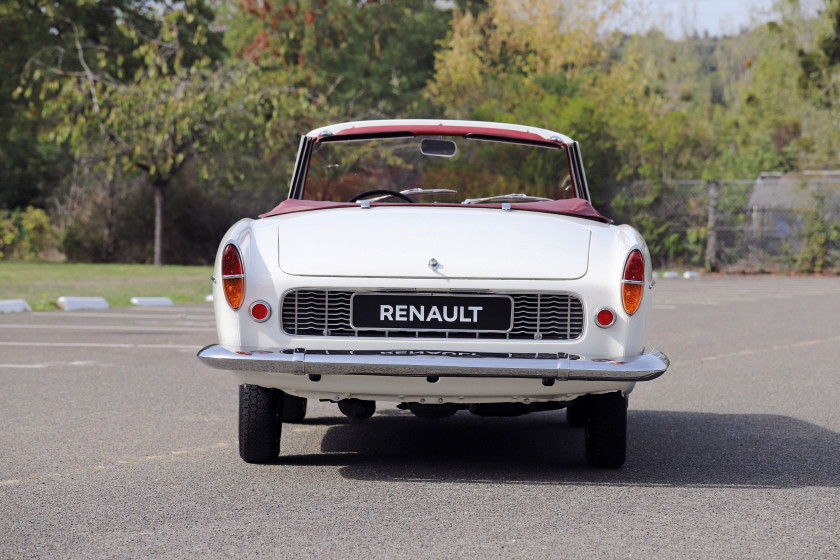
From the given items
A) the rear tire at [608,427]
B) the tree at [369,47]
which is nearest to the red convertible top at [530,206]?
the rear tire at [608,427]

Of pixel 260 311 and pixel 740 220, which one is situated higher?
pixel 260 311

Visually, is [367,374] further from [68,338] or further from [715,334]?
[715,334]

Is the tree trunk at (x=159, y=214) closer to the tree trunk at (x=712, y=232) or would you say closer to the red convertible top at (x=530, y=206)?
the tree trunk at (x=712, y=232)

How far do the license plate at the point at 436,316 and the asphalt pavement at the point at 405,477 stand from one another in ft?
2.20

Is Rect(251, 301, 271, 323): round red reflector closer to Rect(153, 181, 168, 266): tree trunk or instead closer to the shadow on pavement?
the shadow on pavement

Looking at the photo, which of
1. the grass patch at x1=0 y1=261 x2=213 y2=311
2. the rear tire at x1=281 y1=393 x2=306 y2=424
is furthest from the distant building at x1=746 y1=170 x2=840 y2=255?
the rear tire at x1=281 y1=393 x2=306 y2=424

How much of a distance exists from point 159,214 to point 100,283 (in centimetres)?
856

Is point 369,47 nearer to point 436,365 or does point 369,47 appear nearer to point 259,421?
point 259,421

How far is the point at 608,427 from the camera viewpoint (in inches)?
210

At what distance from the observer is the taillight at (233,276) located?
16.7ft

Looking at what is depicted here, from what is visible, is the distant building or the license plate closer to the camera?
the license plate

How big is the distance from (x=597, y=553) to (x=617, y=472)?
152cm

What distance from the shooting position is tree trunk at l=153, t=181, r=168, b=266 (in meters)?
28.8

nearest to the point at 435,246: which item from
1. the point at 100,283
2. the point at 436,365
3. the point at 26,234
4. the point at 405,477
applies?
the point at 436,365
